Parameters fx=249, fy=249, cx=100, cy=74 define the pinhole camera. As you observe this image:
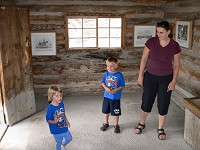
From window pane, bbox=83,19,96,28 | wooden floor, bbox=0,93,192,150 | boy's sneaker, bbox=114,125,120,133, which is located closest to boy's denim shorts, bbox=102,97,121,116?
boy's sneaker, bbox=114,125,120,133

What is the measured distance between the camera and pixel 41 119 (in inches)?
217

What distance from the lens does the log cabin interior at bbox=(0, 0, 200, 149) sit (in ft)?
16.9

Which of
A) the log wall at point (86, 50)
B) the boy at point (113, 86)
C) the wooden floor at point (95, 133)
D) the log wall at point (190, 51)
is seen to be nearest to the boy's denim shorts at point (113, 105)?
the boy at point (113, 86)

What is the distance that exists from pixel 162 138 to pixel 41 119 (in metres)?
2.63

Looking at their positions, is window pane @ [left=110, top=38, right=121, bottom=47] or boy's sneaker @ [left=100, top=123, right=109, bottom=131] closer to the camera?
boy's sneaker @ [left=100, top=123, right=109, bottom=131]

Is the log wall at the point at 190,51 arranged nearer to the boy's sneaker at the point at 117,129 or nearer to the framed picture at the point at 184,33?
the framed picture at the point at 184,33

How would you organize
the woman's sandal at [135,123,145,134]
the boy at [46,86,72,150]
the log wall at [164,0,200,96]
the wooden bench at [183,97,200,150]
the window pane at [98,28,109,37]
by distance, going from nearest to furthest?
the boy at [46,86,72,150] < the wooden bench at [183,97,200,150] < the woman's sandal at [135,123,145,134] < the log wall at [164,0,200,96] < the window pane at [98,28,109,37]

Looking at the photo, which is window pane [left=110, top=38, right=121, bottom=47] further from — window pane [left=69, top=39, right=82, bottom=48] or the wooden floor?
the wooden floor

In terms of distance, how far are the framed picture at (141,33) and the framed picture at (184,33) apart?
3.31 ft

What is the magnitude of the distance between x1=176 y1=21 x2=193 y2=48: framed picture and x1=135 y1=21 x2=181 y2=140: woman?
1.33 m

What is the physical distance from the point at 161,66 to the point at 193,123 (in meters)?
1.12

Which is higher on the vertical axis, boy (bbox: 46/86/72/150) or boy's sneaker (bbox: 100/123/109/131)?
boy (bbox: 46/86/72/150)

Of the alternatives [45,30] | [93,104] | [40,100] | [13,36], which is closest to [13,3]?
[45,30]

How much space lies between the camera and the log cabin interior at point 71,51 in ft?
16.9
